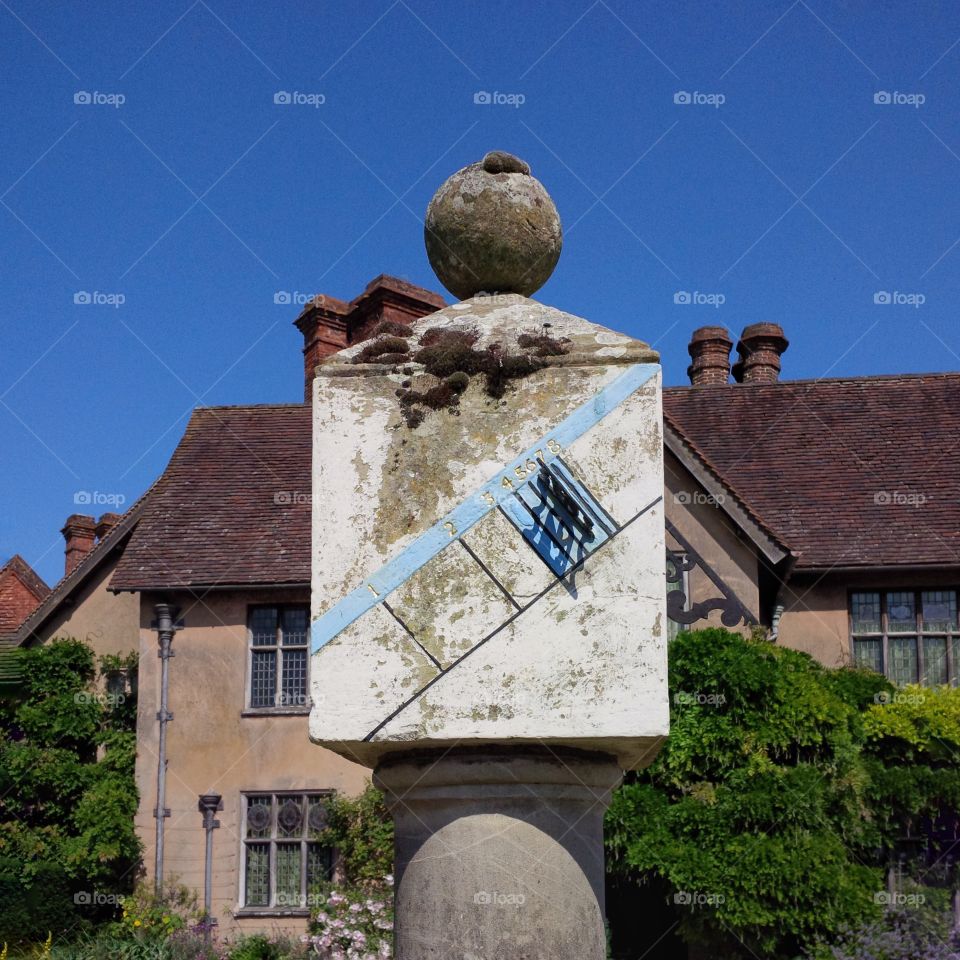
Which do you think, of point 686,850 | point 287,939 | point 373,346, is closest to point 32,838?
point 287,939

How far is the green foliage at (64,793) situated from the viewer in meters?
17.1

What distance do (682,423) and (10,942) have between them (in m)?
11.0

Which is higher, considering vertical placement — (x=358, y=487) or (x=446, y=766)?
(x=358, y=487)

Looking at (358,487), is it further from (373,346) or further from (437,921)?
(437,921)

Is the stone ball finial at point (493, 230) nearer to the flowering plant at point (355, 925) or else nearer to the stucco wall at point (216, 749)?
the flowering plant at point (355, 925)

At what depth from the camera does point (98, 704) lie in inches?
Result: 736

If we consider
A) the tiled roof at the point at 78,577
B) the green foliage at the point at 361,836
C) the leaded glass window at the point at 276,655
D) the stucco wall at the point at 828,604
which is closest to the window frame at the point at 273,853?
the green foliage at the point at 361,836

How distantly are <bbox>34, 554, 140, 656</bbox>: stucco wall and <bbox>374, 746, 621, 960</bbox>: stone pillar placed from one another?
16.7 metres

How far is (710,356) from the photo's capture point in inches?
877

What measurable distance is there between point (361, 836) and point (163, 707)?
3.17 metres

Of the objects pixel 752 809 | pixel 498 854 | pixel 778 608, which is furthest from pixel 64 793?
pixel 498 854

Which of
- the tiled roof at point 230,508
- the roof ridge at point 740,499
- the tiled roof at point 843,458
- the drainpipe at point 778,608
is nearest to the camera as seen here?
the roof ridge at point 740,499

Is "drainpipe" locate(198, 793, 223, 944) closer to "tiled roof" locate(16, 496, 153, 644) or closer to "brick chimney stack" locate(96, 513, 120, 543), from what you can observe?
"tiled roof" locate(16, 496, 153, 644)

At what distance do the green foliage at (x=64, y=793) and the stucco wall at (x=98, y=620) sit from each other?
1.11ft
